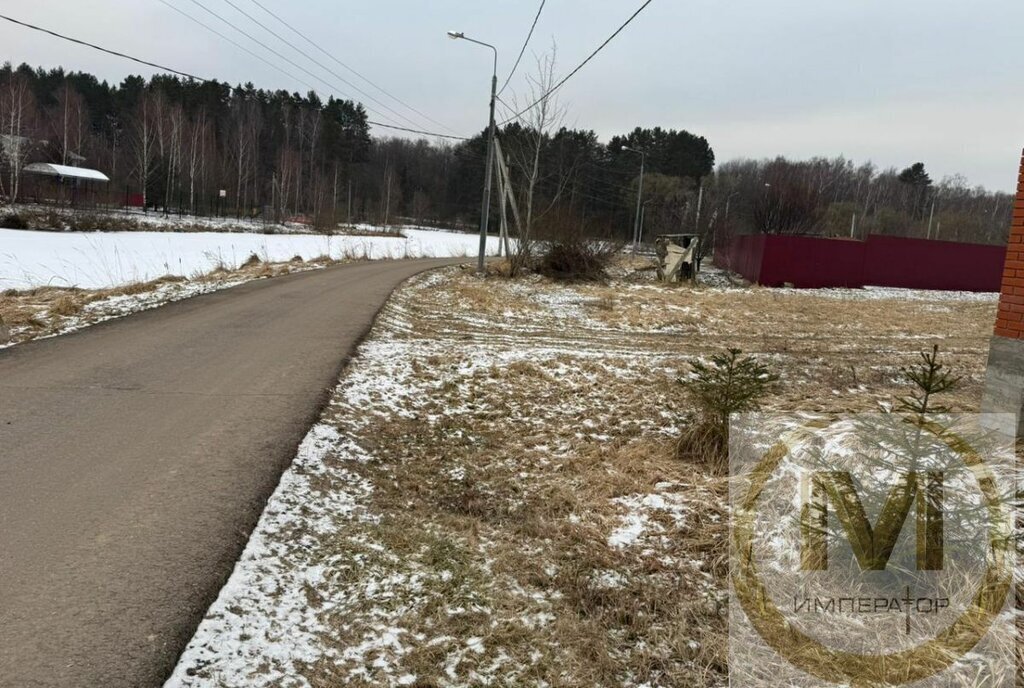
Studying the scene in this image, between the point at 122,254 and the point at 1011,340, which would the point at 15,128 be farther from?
the point at 1011,340

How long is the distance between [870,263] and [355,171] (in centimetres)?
6975

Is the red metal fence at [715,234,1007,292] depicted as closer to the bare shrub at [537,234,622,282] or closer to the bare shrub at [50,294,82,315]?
the bare shrub at [537,234,622,282]

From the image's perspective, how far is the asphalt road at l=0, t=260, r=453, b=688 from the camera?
2.90 meters

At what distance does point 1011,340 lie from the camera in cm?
564

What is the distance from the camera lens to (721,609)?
346cm

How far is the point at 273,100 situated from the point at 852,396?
86768 mm

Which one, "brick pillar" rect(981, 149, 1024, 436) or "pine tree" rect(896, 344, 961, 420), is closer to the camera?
"pine tree" rect(896, 344, 961, 420)

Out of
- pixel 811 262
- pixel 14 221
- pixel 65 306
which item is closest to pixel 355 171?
pixel 14 221

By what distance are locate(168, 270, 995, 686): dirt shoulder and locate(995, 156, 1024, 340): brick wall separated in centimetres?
118

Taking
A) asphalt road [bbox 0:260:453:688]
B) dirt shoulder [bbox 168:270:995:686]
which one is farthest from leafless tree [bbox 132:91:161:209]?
dirt shoulder [bbox 168:270:995:686]

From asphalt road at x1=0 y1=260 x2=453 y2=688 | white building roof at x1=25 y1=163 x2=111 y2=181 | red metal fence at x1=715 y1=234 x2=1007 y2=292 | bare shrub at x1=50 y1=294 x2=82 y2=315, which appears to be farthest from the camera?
white building roof at x1=25 y1=163 x2=111 y2=181

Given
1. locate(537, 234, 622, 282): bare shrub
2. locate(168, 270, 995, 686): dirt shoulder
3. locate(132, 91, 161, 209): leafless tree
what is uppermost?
locate(132, 91, 161, 209): leafless tree

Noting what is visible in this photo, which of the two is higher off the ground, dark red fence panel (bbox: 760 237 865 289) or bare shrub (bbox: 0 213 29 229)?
dark red fence panel (bbox: 760 237 865 289)

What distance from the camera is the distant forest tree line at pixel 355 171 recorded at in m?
46.7
